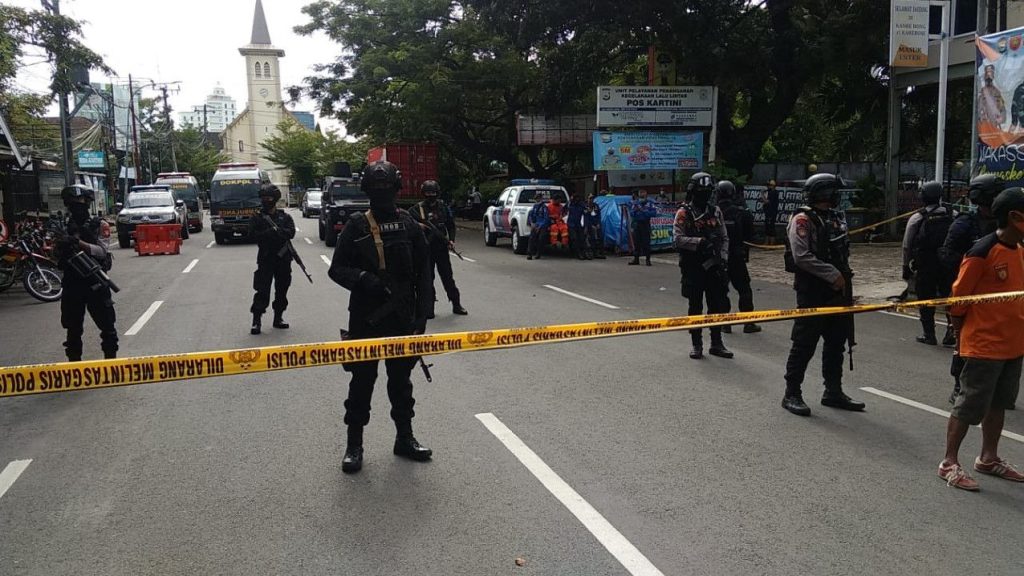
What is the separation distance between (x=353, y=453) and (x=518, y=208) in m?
15.8

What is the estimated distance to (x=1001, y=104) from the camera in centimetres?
1051

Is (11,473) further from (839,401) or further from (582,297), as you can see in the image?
(582,297)

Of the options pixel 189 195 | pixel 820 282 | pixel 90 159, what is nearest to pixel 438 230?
pixel 820 282

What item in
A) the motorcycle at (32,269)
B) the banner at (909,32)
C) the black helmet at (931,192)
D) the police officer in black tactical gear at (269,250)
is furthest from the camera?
the banner at (909,32)

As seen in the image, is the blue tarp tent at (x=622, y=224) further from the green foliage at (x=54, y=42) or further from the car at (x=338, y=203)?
the green foliage at (x=54, y=42)

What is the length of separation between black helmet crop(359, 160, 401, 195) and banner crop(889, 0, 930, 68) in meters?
12.3

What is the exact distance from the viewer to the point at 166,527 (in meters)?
3.90

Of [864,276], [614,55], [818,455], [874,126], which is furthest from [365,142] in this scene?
[818,455]

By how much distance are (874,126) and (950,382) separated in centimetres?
1746

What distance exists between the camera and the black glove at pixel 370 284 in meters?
4.47

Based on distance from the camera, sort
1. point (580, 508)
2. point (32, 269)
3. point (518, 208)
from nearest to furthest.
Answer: point (580, 508), point (32, 269), point (518, 208)

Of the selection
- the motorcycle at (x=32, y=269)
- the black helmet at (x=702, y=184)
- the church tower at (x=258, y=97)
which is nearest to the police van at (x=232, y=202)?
the motorcycle at (x=32, y=269)

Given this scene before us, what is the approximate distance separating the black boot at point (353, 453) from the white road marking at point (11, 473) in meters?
1.91

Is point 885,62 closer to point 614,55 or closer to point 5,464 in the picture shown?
point 614,55
